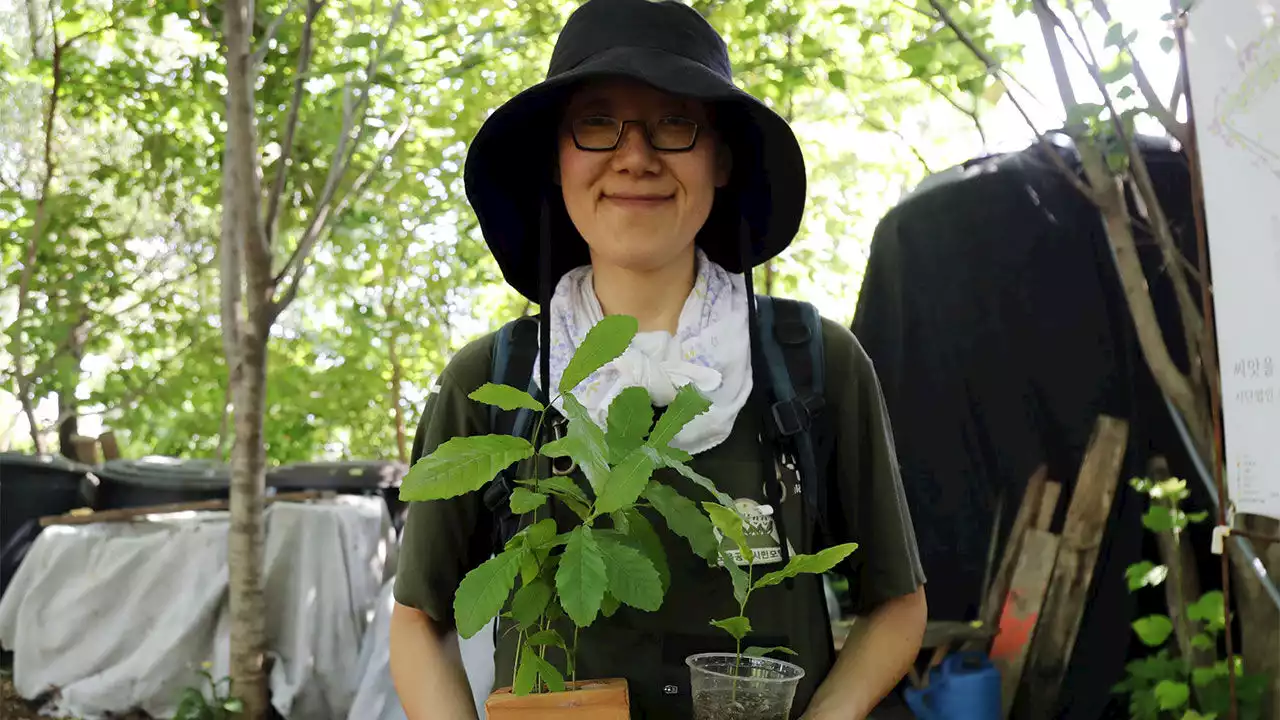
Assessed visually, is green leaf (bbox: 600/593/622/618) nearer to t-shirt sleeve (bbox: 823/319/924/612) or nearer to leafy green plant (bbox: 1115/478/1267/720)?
t-shirt sleeve (bbox: 823/319/924/612)

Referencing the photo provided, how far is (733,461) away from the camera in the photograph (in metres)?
1.26

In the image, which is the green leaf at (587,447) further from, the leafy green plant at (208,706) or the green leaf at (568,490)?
the leafy green plant at (208,706)

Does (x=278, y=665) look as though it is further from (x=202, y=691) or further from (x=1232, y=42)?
(x=1232, y=42)

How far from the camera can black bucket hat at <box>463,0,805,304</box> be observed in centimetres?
124

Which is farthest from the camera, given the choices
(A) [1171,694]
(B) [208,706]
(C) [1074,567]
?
(B) [208,706]

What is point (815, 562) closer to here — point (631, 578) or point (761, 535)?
point (631, 578)

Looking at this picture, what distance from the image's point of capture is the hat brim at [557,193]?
1375mm

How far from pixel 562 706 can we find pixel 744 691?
6.9 inches

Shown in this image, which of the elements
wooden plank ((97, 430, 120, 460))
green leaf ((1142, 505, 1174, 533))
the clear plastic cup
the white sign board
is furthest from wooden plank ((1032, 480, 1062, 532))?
A: wooden plank ((97, 430, 120, 460))

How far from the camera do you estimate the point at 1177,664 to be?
11.2 feet

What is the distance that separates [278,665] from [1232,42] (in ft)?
14.7

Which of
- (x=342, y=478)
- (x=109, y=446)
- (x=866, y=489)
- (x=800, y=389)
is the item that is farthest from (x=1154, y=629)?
(x=109, y=446)

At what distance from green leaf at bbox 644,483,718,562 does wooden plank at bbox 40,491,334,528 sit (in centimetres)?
467

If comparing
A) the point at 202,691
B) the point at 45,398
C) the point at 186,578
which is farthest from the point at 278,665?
the point at 45,398
